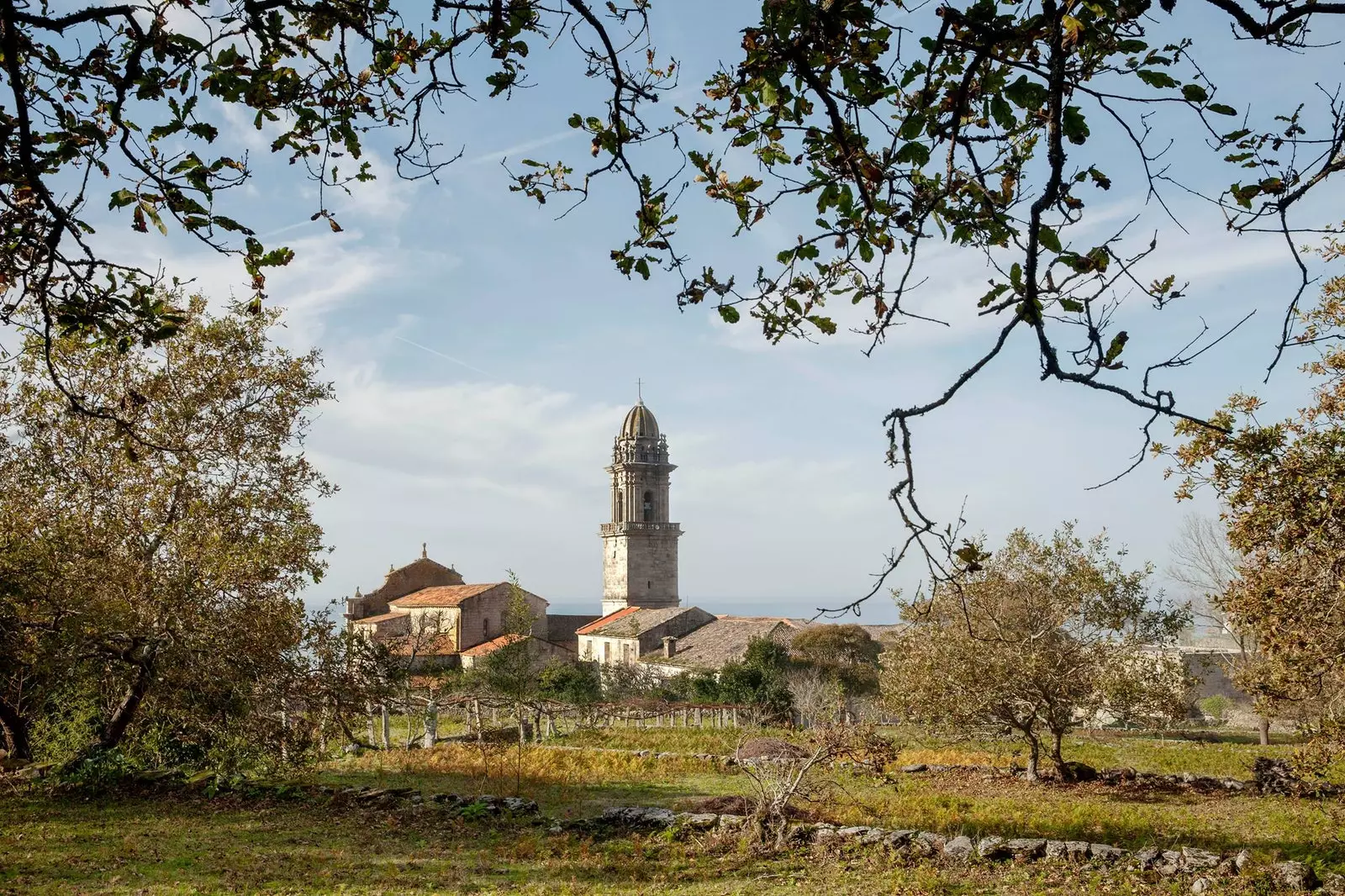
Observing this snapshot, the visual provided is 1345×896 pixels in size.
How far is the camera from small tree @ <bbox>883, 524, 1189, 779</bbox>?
17562mm

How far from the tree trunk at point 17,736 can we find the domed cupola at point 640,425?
61579 mm

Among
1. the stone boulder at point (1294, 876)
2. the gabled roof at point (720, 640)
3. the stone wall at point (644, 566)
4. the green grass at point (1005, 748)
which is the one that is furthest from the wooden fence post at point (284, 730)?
the stone wall at point (644, 566)

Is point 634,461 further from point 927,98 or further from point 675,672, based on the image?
point 927,98

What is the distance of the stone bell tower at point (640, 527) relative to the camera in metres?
75.5

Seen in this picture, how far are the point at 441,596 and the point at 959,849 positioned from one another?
2010 inches

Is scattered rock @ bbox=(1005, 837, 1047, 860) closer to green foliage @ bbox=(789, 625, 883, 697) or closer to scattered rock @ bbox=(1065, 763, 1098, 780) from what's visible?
A: scattered rock @ bbox=(1065, 763, 1098, 780)

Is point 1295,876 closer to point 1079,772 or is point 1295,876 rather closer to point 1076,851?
point 1076,851

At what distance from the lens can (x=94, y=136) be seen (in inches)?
180

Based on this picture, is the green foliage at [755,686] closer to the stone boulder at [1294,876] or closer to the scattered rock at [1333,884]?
the stone boulder at [1294,876]

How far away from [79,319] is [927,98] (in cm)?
432

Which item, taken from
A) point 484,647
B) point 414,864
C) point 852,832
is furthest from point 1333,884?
point 484,647

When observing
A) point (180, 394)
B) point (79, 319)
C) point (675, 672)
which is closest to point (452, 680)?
point (675, 672)

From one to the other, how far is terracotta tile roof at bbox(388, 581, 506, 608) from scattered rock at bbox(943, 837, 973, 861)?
4678 cm

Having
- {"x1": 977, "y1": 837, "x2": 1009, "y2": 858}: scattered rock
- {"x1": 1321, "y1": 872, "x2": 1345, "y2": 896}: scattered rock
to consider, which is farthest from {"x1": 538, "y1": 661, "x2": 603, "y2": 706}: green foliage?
{"x1": 1321, "y1": 872, "x2": 1345, "y2": 896}: scattered rock
